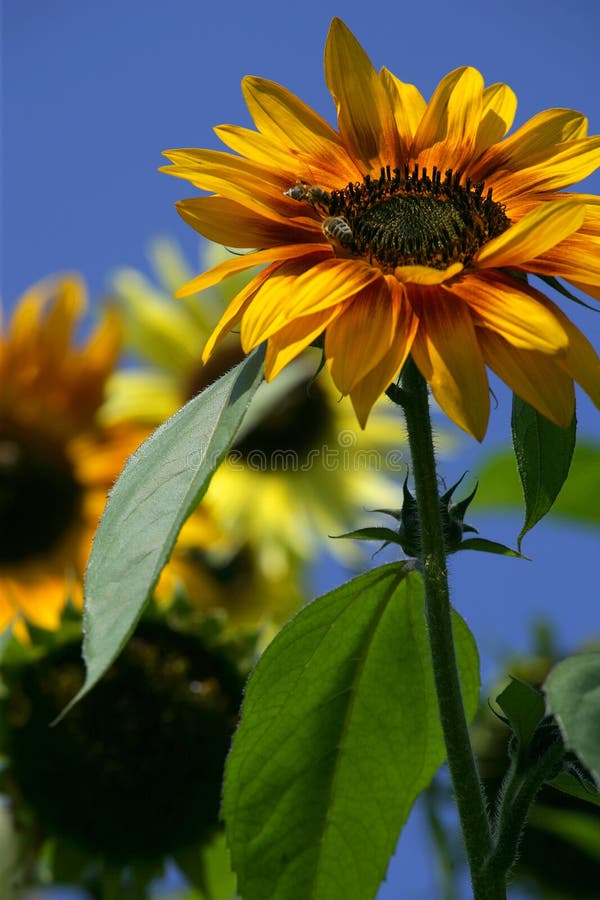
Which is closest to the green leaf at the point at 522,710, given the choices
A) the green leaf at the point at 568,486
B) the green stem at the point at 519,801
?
the green stem at the point at 519,801

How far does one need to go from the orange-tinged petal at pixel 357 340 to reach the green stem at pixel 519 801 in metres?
0.18

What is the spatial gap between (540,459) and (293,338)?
13 centimetres

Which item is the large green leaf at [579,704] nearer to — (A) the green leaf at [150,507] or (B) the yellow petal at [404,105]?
(A) the green leaf at [150,507]

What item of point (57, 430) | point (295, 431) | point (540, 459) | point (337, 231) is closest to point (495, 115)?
point (337, 231)

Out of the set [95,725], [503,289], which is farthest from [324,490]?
[503,289]

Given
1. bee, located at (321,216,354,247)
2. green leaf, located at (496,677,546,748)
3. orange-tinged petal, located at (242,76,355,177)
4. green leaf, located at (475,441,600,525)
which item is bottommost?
green leaf, located at (496,677,546,748)

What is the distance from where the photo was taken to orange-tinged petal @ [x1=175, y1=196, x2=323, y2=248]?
644 millimetres

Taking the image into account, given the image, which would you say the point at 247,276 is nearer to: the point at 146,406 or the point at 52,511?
the point at 146,406

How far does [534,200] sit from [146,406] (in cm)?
131

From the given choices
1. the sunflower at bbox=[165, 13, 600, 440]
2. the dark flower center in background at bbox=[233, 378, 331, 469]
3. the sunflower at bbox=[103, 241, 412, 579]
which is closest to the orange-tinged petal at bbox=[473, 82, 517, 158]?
the sunflower at bbox=[165, 13, 600, 440]

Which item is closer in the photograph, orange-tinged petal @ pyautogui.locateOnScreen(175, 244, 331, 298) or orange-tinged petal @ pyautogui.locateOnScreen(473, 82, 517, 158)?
orange-tinged petal @ pyautogui.locateOnScreen(175, 244, 331, 298)

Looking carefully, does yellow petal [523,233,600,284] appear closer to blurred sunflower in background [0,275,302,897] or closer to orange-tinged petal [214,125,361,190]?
orange-tinged petal [214,125,361,190]

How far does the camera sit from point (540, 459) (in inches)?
24.1

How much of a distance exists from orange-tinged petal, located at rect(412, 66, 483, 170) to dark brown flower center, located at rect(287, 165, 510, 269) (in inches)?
0.5
